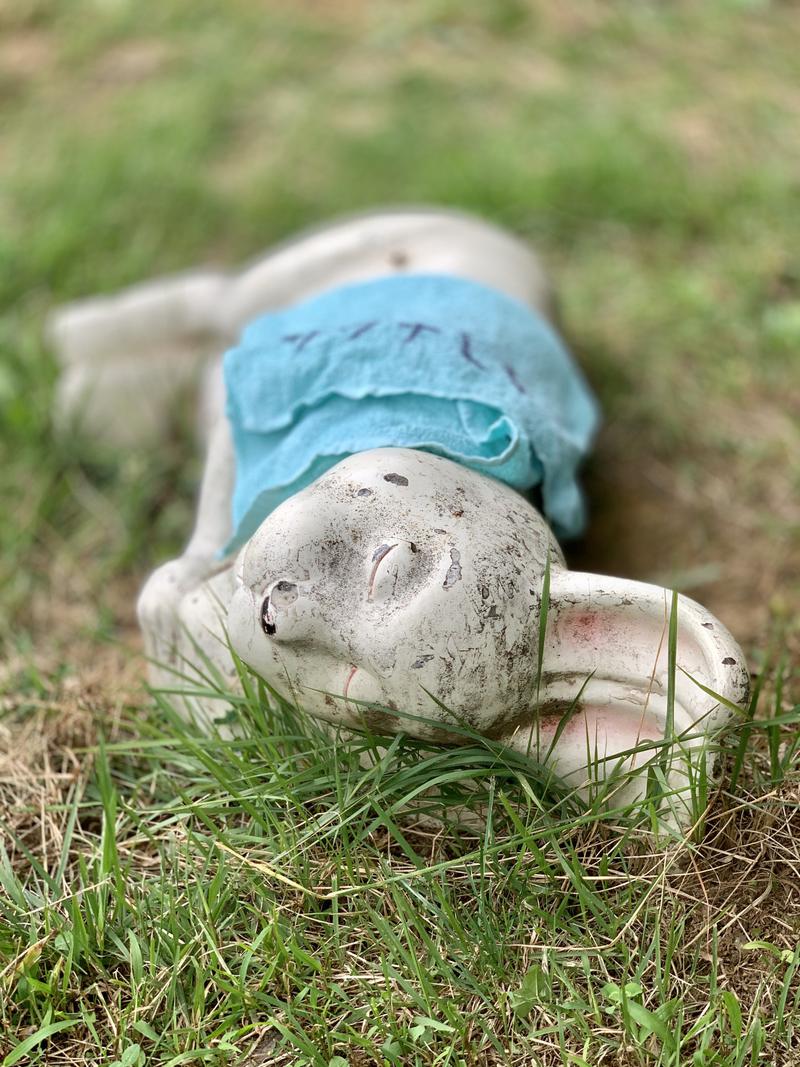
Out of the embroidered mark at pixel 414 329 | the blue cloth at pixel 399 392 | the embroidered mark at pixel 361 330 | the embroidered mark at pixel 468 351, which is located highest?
the embroidered mark at pixel 414 329

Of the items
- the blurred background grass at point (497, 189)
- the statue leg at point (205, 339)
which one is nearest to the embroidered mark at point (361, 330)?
the statue leg at point (205, 339)

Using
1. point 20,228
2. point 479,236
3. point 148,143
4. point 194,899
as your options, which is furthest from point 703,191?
point 194,899

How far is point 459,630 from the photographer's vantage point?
1.70 m

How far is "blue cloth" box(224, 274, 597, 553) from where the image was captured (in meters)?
2.05

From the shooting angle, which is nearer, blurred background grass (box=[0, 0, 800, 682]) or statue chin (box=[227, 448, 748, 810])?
statue chin (box=[227, 448, 748, 810])

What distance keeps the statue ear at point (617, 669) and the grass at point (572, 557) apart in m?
0.09

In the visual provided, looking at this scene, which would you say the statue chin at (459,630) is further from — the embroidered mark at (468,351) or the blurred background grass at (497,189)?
the blurred background grass at (497,189)

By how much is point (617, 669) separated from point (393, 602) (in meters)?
0.37

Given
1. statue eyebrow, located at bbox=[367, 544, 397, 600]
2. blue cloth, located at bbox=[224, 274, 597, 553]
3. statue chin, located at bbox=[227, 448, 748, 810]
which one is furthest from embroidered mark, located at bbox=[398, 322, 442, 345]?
statue eyebrow, located at bbox=[367, 544, 397, 600]

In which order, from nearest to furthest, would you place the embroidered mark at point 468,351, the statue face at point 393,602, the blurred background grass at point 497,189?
the statue face at point 393,602 → the embroidered mark at point 468,351 → the blurred background grass at point 497,189

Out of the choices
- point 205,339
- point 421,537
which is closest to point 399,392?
point 421,537

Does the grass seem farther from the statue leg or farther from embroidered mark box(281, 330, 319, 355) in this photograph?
embroidered mark box(281, 330, 319, 355)

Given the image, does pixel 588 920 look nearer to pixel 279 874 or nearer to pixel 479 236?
pixel 279 874

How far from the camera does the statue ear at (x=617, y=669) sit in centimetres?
179
